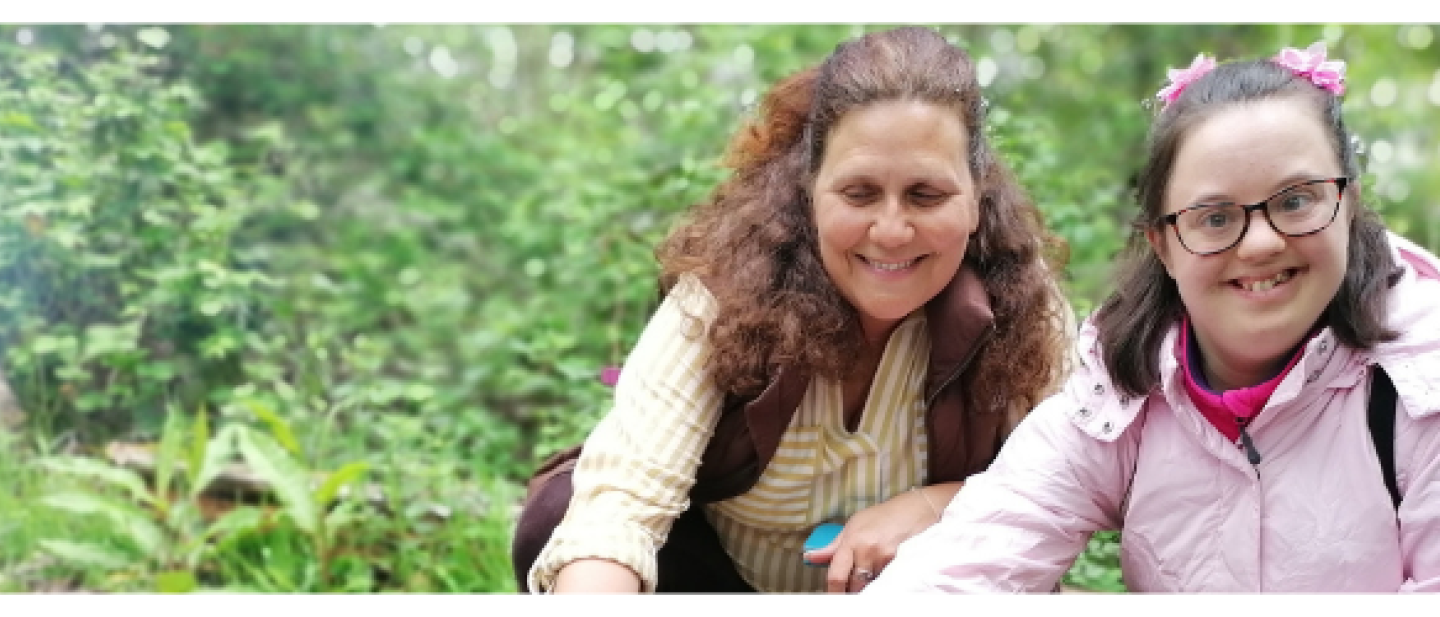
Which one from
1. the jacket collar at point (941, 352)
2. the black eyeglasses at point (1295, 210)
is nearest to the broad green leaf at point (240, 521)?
the jacket collar at point (941, 352)

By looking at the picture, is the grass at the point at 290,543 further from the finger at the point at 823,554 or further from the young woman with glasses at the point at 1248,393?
the young woman with glasses at the point at 1248,393

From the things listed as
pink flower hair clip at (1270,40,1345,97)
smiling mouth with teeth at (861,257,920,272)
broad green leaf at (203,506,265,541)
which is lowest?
broad green leaf at (203,506,265,541)

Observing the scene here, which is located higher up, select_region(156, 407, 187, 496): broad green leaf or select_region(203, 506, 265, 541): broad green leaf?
select_region(156, 407, 187, 496): broad green leaf

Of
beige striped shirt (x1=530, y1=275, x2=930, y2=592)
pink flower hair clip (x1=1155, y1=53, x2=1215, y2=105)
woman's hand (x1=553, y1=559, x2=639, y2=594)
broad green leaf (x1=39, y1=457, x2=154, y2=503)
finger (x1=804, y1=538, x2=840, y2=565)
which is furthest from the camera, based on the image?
broad green leaf (x1=39, y1=457, x2=154, y2=503)

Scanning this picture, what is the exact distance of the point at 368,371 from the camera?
15.3 ft

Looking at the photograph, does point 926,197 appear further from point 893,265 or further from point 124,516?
point 124,516

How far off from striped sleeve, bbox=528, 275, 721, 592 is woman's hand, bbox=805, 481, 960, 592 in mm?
288

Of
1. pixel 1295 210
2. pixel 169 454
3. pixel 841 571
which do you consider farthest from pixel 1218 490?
pixel 169 454

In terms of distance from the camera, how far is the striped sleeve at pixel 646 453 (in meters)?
2.23

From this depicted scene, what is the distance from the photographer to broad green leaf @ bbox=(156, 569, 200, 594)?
338 centimetres

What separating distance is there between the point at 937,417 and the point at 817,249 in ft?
1.23

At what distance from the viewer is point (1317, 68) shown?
1867mm

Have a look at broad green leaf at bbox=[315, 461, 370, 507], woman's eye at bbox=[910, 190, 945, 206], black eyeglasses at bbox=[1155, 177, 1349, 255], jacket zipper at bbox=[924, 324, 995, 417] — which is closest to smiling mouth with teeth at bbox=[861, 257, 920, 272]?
woman's eye at bbox=[910, 190, 945, 206]

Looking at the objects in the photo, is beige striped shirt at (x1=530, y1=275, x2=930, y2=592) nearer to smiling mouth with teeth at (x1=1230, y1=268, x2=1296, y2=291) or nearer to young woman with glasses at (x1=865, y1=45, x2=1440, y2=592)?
young woman with glasses at (x1=865, y1=45, x2=1440, y2=592)
